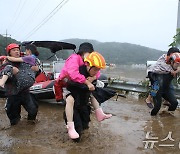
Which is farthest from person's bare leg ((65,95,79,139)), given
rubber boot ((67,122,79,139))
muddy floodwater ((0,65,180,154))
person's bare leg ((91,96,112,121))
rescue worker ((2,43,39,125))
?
rescue worker ((2,43,39,125))

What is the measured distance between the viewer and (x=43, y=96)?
7.85m

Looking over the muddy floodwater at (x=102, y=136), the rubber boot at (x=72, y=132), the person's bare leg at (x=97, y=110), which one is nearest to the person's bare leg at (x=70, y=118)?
the rubber boot at (x=72, y=132)

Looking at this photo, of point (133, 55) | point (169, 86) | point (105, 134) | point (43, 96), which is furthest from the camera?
point (133, 55)

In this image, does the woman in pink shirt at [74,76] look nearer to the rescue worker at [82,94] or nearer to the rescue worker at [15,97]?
the rescue worker at [82,94]

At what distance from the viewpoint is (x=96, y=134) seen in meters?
4.97

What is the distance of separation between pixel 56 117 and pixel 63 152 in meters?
2.41

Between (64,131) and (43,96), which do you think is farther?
(43,96)

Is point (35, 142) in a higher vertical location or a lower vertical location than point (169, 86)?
lower

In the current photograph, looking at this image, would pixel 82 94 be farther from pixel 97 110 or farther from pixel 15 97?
pixel 15 97

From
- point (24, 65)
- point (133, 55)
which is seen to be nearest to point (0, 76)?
point (24, 65)

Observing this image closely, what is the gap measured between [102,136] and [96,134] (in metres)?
0.15

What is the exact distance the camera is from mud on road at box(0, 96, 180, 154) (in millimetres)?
4199

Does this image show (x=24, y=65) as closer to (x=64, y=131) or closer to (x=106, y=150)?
(x=64, y=131)

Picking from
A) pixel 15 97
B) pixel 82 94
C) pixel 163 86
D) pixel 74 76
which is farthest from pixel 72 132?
pixel 163 86
